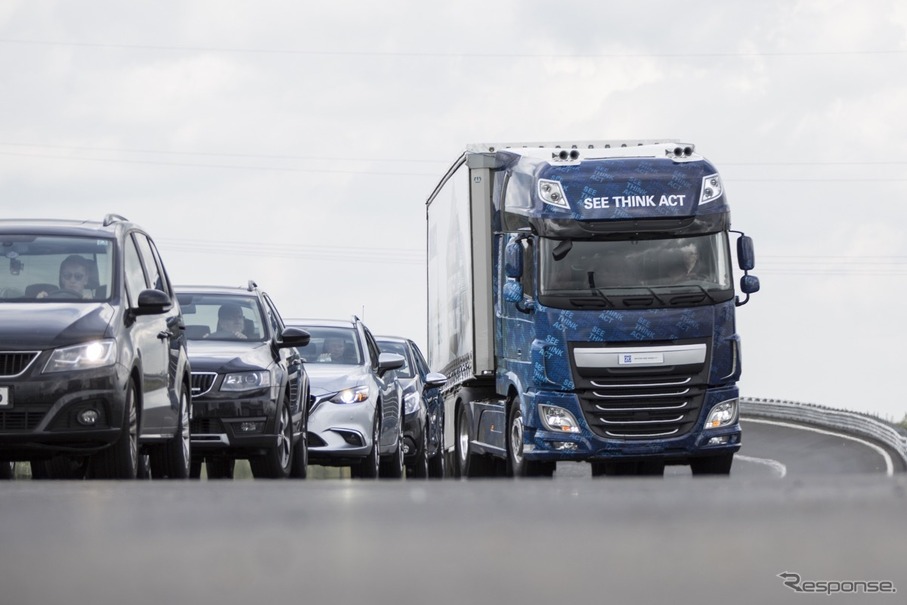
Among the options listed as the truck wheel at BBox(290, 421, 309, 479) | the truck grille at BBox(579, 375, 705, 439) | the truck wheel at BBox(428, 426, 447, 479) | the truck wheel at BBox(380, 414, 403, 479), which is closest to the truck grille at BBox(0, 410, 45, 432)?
the truck wheel at BBox(290, 421, 309, 479)

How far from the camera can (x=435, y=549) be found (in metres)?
3.43

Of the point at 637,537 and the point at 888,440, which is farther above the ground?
the point at 637,537

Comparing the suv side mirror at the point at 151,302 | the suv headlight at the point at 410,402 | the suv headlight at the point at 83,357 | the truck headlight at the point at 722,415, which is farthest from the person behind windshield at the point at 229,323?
the suv headlight at the point at 410,402

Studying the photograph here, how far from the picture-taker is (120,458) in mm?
10078

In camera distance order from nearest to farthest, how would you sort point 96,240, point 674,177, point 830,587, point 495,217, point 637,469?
point 830,587, point 96,240, point 674,177, point 495,217, point 637,469

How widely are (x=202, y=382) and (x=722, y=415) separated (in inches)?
219

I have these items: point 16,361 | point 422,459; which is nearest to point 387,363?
point 422,459

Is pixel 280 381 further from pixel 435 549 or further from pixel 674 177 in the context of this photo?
pixel 435 549

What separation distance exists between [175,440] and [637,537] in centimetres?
882

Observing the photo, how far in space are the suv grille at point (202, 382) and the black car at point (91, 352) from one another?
2.04m

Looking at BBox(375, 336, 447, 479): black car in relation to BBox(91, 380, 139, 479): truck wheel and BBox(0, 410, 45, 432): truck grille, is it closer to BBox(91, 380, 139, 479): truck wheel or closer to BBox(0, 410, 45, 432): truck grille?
BBox(91, 380, 139, 479): truck wheel

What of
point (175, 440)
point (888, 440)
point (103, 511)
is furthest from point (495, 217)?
point (888, 440)

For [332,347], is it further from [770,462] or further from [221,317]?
[770,462]

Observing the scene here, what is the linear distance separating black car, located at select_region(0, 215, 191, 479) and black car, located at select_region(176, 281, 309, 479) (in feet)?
6.50
